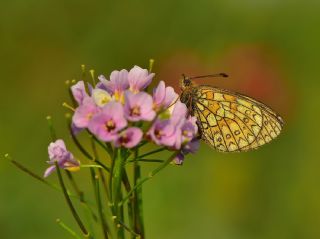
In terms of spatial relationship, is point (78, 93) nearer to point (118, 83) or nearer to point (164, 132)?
point (118, 83)

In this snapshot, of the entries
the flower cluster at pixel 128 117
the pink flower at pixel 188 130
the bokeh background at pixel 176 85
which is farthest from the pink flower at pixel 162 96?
the bokeh background at pixel 176 85

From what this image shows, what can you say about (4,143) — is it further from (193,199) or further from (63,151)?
(63,151)

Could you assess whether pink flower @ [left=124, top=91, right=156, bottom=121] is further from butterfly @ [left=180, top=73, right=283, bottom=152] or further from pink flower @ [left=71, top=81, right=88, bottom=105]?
butterfly @ [left=180, top=73, right=283, bottom=152]

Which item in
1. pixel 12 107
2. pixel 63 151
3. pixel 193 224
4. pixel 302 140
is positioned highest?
pixel 63 151

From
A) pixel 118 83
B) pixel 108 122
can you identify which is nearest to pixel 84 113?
pixel 108 122

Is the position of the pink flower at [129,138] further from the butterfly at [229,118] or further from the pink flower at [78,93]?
the butterfly at [229,118]

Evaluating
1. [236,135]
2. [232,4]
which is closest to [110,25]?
[232,4]

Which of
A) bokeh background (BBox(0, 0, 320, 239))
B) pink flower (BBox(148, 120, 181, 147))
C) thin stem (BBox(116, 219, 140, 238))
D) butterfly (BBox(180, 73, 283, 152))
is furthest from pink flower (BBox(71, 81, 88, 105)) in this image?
bokeh background (BBox(0, 0, 320, 239))
